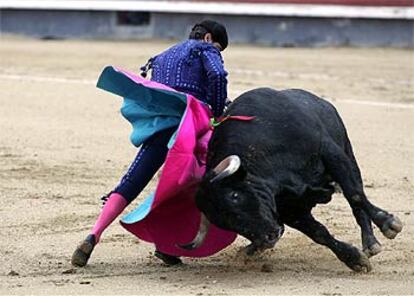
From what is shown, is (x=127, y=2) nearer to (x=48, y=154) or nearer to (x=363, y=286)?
(x=48, y=154)

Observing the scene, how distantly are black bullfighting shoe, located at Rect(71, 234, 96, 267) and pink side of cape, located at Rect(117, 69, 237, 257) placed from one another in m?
0.17

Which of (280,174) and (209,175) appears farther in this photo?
(280,174)

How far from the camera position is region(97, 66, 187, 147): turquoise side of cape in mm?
4602

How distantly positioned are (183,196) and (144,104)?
1.33 feet

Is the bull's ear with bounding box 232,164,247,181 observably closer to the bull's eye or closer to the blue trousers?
the bull's eye

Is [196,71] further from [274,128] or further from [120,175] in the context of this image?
[120,175]

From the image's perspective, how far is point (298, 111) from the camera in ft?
14.7

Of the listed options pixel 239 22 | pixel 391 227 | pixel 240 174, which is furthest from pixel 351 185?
pixel 239 22

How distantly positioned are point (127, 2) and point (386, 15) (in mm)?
3729

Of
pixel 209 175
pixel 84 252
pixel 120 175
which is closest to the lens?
pixel 209 175

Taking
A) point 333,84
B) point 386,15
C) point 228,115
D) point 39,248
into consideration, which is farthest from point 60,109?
point 386,15

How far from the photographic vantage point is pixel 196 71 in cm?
465

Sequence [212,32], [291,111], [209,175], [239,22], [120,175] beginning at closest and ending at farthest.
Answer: [209,175] → [291,111] → [212,32] → [120,175] → [239,22]

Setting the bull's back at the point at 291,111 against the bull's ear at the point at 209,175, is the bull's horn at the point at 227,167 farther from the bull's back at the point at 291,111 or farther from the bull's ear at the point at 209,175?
the bull's back at the point at 291,111
